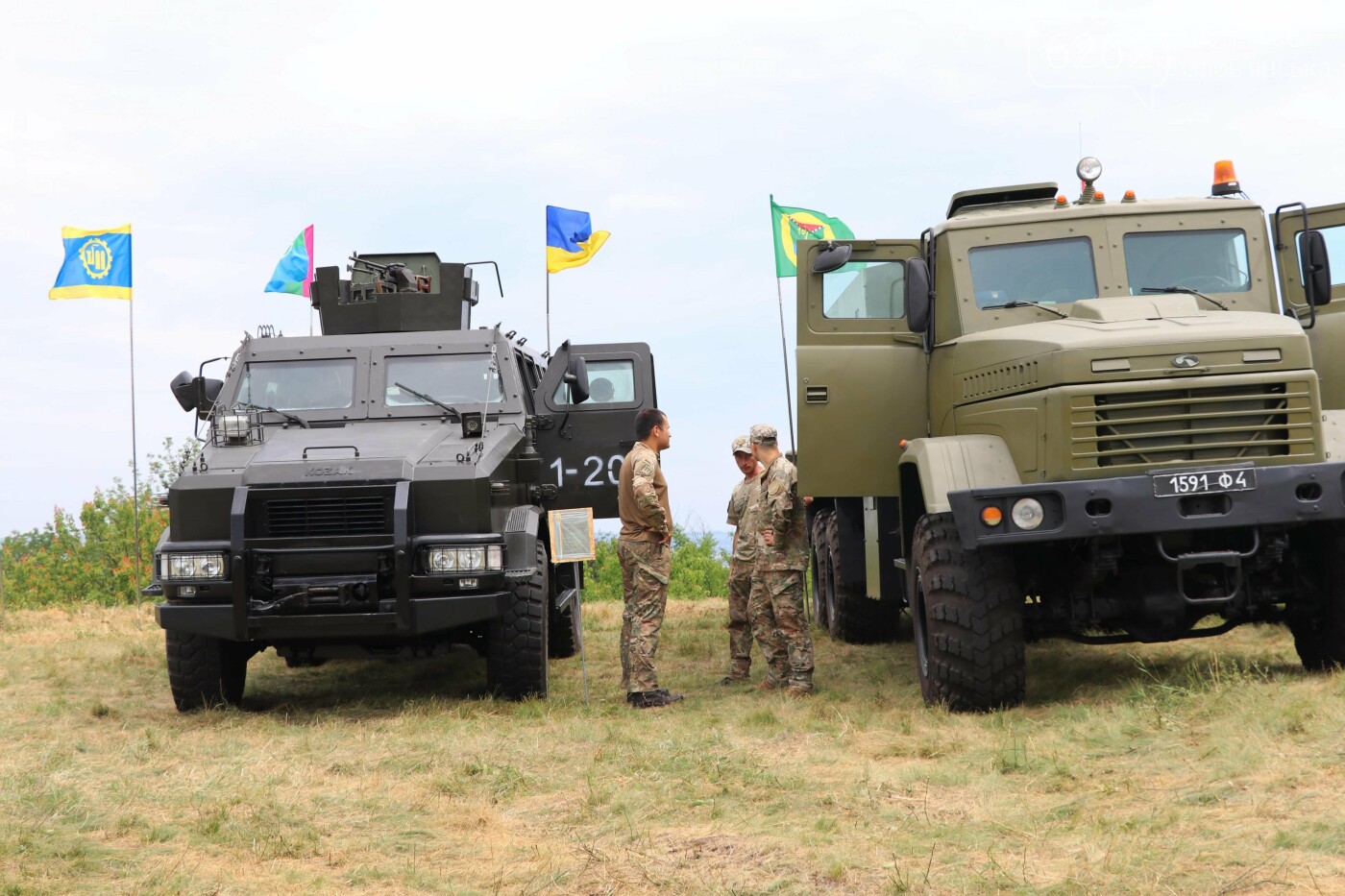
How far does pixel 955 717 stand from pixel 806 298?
9.44 ft

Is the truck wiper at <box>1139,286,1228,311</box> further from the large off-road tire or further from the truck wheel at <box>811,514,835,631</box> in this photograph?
the truck wheel at <box>811,514,835,631</box>

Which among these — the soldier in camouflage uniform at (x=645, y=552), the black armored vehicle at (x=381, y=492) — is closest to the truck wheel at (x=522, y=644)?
the black armored vehicle at (x=381, y=492)

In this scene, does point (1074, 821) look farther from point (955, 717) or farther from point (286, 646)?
point (286, 646)

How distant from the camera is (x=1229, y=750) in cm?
564

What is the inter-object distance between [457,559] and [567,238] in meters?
9.24

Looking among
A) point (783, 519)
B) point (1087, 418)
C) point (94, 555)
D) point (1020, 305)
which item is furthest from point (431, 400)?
point (94, 555)

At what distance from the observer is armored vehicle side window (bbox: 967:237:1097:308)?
26.2 feet

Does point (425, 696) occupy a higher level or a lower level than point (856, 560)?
lower

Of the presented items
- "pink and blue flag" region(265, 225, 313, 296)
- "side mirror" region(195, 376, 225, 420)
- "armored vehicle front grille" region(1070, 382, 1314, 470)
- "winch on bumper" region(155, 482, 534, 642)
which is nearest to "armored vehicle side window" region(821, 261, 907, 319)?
"armored vehicle front grille" region(1070, 382, 1314, 470)

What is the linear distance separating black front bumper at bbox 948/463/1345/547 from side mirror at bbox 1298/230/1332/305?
1.36 metres

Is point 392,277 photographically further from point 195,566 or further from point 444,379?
point 195,566

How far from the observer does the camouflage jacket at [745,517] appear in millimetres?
9430

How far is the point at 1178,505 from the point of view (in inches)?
264

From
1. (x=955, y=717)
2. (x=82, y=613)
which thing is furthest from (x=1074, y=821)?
(x=82, y=613)
